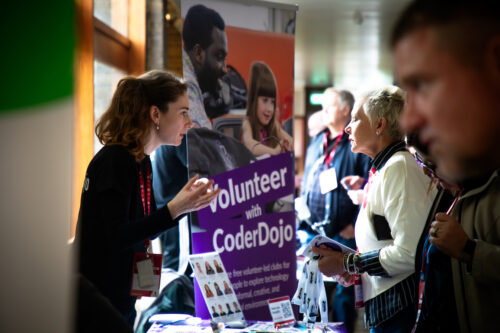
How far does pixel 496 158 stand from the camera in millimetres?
769

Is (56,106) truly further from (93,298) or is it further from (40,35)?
(93,298)

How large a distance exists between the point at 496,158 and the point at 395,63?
0.22 m

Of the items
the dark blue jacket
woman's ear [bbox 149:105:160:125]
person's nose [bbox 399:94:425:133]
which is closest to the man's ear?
woman's ear [bbox 149:105:160:125]

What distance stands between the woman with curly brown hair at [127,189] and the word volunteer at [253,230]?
0.24 meters

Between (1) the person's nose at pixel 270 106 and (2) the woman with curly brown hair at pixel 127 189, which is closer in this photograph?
(2) the woman with curly brown hair at pixel 127 189

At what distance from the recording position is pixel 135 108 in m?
2.14

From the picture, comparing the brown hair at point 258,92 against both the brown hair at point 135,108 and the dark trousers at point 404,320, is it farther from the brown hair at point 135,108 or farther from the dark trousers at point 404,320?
the dark trousers at point 404,320

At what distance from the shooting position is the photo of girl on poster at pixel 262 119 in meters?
2.57

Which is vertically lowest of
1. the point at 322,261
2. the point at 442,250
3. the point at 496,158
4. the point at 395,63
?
the point at 322,261

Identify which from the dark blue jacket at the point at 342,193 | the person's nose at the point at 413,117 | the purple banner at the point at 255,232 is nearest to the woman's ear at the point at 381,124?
the purple banner at the point at 255,232

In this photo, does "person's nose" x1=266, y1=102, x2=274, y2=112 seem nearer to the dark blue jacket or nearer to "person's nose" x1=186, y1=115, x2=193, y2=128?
"person's nose" x1=186, y1=115, x2=193, y2=128

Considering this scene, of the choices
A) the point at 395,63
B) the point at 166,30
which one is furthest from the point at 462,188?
the point at 166,30

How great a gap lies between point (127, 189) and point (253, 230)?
2.56ft

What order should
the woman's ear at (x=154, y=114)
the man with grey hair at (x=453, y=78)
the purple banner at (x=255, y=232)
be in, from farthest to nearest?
1. the purple banner at (x=255, y=232)
2. the woman's ear at (x=154, y=114)
3. the man with grey hair at (x=453, y=78)
